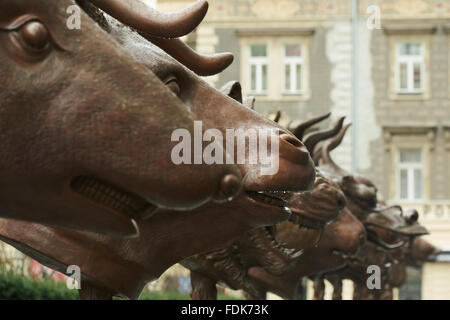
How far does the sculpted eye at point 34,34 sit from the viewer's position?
1.06 m

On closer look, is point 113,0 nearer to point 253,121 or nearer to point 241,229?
point 253,121

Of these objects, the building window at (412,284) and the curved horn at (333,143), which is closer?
the curved horn at (333,143)

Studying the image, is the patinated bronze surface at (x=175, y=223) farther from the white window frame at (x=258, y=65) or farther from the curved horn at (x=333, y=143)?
the white window frame at (x=258, y=65)

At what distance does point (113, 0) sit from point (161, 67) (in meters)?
0.21

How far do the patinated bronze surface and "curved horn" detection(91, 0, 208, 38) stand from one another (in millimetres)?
105

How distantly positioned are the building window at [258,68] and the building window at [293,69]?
0.43 metres

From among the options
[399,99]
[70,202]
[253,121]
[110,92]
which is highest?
[399,99]

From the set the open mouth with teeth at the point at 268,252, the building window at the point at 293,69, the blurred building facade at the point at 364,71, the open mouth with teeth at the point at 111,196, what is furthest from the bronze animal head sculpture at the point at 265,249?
the building window at the point at 293,69

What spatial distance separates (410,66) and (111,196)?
1822 cm

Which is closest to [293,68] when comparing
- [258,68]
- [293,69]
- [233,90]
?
[293,69]

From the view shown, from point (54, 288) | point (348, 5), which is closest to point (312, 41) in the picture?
point (348, 5)

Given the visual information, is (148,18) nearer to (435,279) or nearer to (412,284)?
(412,284)

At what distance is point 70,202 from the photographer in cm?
116

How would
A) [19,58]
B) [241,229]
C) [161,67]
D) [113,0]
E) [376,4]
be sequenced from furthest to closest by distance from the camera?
[376,4]
[241,229]
[161,67]
[113,0]
[19,58]
